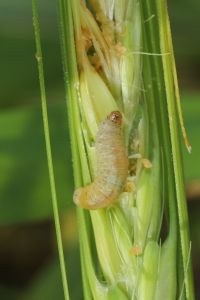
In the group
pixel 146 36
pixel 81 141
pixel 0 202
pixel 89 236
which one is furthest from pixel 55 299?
pixel 146 36

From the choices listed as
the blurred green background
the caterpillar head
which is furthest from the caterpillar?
the blurred green background

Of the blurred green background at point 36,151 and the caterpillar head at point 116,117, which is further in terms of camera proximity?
the blurred green background at point 36,151

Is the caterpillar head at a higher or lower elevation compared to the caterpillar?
higher

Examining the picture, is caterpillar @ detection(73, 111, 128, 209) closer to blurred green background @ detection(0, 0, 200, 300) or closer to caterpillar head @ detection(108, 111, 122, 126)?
caterpillar head @ detection(108, 111, 122, 126)

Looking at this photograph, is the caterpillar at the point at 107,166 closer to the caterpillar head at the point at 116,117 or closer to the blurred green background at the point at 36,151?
the caterpillar head at the point at 116,117

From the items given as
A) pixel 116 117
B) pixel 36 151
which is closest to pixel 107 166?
pixel 116 117

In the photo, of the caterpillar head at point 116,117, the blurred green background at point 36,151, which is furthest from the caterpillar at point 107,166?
the blurred green background at point 36,151

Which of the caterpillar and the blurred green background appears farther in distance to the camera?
the blurred green background

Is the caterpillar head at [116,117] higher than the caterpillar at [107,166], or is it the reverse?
the caterpillar head at [116,117]

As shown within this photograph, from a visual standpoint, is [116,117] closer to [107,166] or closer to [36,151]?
[107,166]
